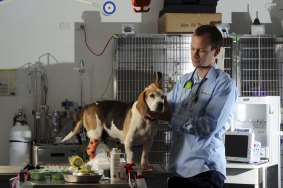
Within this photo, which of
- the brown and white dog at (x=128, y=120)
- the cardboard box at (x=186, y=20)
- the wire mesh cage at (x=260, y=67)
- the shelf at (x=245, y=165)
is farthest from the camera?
the wire mesh cage at (x=260, y=67)

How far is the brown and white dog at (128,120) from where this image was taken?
2.78 metres

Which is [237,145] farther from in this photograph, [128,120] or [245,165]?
[128,120]

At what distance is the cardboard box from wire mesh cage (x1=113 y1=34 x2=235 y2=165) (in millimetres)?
103

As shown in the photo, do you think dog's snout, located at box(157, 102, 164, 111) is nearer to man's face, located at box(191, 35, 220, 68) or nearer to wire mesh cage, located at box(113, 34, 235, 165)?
man's face, located at box(191, 35, 220, 68)

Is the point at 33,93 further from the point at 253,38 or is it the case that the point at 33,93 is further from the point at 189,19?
the point at 253,38

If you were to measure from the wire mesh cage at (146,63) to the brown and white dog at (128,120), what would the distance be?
1472 mm

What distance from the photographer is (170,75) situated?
4.95m

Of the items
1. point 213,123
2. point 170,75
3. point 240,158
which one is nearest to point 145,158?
point 213,123

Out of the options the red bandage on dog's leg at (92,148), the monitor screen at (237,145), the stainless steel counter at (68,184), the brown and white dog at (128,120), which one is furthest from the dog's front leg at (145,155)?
the monitor screen at (237,145)

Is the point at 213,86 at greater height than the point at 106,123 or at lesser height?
greater

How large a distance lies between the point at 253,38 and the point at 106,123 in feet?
7.44

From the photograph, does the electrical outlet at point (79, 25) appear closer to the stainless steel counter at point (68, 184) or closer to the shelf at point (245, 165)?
the shelf at point (245, 165)

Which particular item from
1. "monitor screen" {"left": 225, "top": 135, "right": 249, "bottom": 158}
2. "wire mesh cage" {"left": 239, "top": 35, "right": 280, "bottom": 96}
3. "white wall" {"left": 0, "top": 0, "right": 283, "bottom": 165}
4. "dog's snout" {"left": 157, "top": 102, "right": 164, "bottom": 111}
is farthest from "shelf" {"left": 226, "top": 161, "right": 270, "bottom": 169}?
"dog's snout" {"left": 157, "top": 102, "right": 164, "bottom": 111}

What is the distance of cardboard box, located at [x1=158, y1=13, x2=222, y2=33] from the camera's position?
473 centimetres
